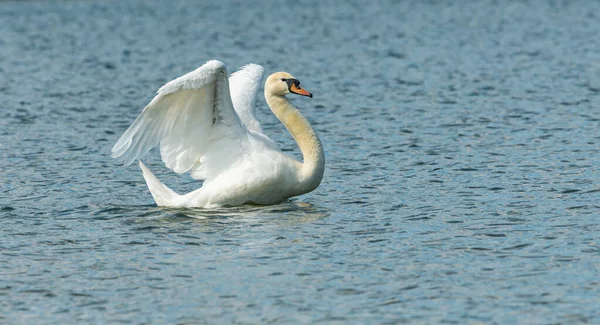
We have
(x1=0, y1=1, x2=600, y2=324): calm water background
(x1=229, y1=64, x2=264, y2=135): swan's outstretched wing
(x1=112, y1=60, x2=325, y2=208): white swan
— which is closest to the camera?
(x1=0, y1=1, x2=600, y2=324): calm water background

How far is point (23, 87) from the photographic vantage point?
982 inches

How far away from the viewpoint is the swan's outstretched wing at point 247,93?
14.0 metres

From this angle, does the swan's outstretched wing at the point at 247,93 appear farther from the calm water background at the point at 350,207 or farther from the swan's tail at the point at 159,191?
the swan's tail at the point at 159,191

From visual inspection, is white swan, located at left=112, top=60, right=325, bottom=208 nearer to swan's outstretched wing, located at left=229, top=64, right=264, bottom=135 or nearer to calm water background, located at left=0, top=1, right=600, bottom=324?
calm water background, located at left=0, top=1, right=600, bottom=324

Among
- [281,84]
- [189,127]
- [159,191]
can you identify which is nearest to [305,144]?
[281,84]

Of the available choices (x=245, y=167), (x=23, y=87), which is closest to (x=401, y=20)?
(x=23, y=87)

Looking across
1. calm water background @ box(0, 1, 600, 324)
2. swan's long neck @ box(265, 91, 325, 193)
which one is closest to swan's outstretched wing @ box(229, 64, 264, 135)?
swan's long neck @ box(265, 91, 325, 193)

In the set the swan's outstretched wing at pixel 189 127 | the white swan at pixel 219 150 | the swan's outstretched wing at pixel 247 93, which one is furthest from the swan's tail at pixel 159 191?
the swan's outstretched wing at pixel 247 93

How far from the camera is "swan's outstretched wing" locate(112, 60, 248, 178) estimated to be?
39.8 ft

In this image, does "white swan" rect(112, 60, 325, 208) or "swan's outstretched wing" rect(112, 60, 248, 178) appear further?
"white swan" rect(112, 60, 325, 208)

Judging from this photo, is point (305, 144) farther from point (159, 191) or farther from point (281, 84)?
point (159, 191)

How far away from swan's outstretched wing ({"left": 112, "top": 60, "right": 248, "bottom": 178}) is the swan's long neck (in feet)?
2.18

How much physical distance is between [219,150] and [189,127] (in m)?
0.46

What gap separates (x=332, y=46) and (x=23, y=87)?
10542mm
